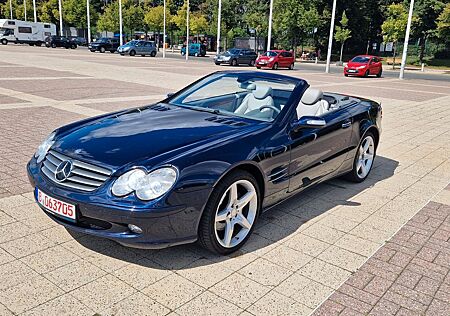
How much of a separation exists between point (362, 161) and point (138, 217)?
11.9 feet

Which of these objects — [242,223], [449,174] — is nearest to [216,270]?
[242,223]

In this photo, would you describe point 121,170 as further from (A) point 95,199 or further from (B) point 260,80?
(B) point 260,80

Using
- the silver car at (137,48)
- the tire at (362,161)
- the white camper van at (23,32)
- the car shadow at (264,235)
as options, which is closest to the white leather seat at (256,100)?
the car shadow at (264,235)

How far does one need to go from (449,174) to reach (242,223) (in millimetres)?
4183

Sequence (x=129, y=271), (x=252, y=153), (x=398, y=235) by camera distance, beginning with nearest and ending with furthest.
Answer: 1. (x=129, y=271)
2. (x=252, y=153)
3. (x=398, y=235)

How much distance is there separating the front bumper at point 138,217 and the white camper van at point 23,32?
5531cm

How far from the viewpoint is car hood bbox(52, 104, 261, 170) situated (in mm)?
3186

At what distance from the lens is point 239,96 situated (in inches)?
184

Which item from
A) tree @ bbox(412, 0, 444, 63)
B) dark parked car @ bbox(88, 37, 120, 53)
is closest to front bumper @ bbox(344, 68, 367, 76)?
tree @ bbox(412, 0, 444, 63)

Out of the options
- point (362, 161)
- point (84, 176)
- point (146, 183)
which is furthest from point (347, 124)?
point (84, 176)

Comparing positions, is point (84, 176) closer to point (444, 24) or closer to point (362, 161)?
point (362, 161)

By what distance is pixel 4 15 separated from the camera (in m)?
80.8

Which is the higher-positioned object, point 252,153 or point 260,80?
point 260,80

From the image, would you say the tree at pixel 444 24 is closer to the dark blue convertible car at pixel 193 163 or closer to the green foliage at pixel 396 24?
the green foliage at pixel 396 24
